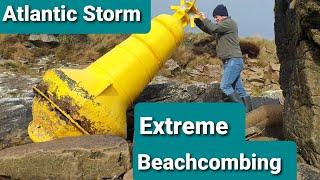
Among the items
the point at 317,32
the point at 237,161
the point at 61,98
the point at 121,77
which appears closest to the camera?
the point at 237,161

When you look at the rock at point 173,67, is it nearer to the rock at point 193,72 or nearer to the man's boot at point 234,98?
the rock at point 193,72

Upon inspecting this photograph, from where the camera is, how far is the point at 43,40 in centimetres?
1480

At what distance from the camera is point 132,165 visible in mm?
5172

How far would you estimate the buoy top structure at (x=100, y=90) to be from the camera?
6000 millimetres

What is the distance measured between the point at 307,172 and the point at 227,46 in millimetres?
2532

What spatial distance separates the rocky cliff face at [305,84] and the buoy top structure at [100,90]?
1867mm

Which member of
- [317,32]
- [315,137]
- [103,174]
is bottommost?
[103,174]

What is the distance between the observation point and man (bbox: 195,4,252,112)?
6859 mm

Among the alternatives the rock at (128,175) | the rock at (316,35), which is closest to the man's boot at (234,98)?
the rock at (316,35)

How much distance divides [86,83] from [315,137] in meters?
2.63

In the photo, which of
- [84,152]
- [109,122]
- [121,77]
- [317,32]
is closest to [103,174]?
[84,152]

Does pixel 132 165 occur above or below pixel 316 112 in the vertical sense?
below

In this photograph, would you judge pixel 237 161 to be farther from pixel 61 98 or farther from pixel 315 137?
pixel 61 98

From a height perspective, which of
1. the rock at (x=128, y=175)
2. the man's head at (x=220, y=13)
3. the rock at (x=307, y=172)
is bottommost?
the rock at (x=128, y=175)
